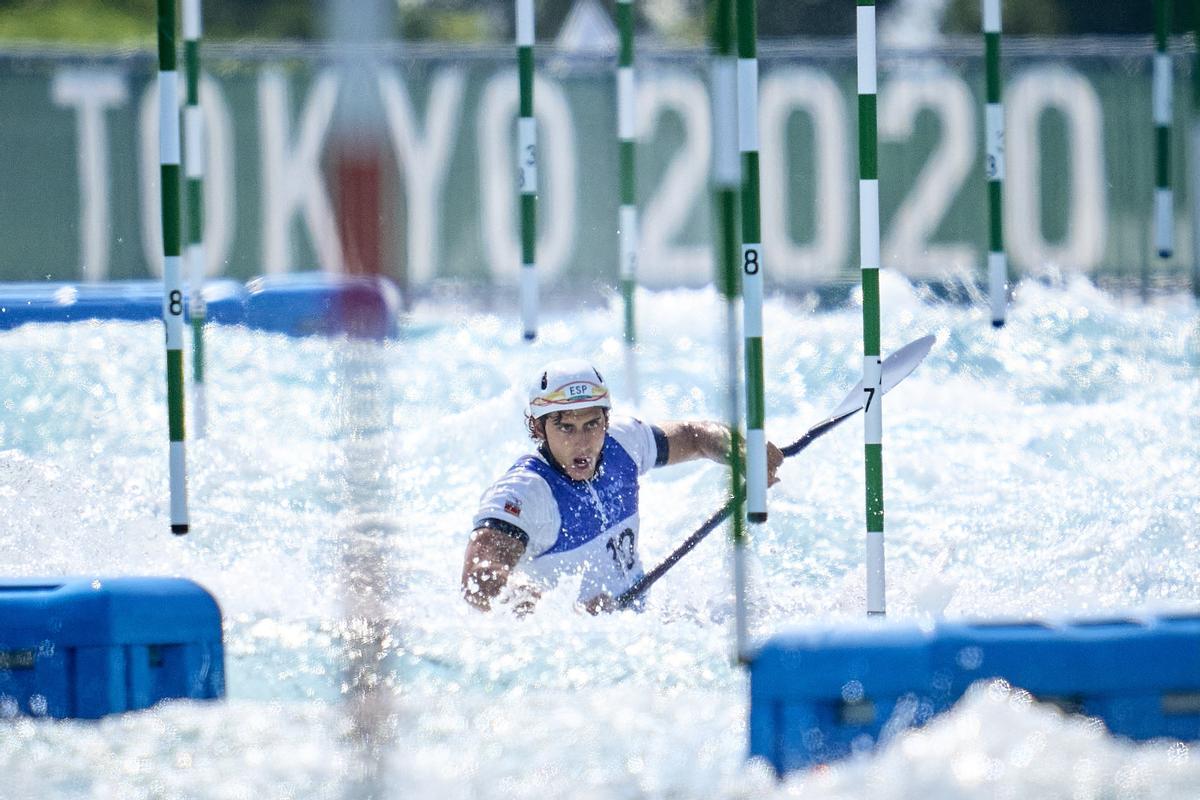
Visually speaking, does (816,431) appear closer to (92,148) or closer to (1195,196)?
(1195,196)

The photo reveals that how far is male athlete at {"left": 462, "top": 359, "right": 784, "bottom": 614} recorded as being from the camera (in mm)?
4844

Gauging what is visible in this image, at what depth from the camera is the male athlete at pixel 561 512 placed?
484 centimetres

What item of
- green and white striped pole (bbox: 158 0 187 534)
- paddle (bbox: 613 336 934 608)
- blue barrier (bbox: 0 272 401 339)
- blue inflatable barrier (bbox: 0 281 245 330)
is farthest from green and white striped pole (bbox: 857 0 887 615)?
blue inflatable barrier (bbox: 0 281 245 330)

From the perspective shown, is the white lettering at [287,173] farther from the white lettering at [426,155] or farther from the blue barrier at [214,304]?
the blue barrier at [214,304]

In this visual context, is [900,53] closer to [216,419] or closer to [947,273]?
[947,273]

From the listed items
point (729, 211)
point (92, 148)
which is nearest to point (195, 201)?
point (92, 148)

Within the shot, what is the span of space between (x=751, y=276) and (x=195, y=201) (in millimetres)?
4100

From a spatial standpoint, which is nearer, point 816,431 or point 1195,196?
point 816,431

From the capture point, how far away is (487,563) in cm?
479

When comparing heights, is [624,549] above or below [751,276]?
below

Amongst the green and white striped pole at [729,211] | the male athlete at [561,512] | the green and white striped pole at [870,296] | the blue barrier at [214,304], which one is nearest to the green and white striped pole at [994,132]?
the male athlete at [561,512]

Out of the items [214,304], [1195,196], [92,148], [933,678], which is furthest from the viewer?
[92,148]

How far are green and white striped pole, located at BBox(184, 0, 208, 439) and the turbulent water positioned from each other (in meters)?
0.24

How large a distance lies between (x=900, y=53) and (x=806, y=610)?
19.0 ft
